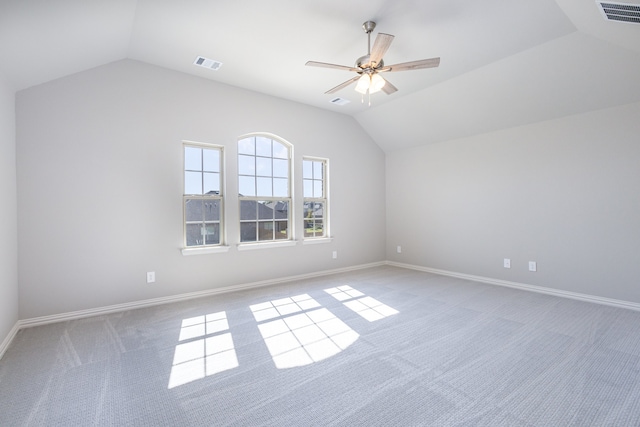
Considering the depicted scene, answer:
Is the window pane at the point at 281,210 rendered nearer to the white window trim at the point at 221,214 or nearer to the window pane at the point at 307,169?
the window pane at the point at 307,169

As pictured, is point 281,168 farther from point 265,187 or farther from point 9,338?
point 9,338

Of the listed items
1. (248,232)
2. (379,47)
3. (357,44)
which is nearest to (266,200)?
(248,232)

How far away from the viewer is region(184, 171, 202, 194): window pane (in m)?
4.01

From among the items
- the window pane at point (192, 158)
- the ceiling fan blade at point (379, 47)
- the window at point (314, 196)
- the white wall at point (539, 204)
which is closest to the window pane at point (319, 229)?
the window at point (314, 196)

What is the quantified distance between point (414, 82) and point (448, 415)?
390cm

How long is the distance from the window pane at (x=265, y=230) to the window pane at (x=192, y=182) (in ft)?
3.48

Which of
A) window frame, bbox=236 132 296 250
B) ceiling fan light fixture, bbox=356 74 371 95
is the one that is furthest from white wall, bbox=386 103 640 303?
ceiling fan light fixture, bbox=356 74 371 95

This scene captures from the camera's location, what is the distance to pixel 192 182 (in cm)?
405

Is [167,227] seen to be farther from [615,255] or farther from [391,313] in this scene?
[615,255]

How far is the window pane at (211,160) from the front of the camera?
13.7ft

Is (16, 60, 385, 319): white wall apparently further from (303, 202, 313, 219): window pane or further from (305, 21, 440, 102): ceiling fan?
(305, 21, 440, 102): ceiling fan

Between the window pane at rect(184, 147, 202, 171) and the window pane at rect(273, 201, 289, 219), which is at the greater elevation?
the window pane at rect(184, 147, 202, 171)

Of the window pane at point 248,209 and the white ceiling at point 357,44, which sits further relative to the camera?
the window pane at point 248,209

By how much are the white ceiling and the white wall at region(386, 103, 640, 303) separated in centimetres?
35
